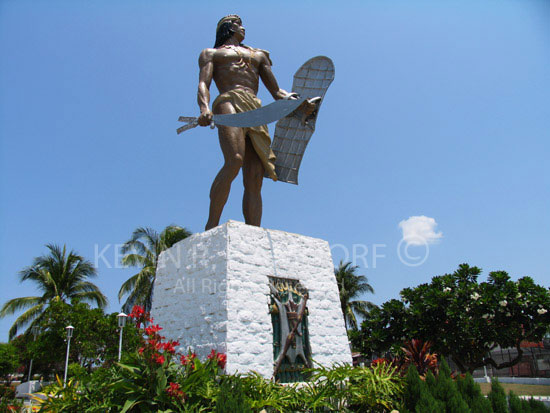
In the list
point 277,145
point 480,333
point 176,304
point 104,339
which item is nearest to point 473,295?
point 480,333

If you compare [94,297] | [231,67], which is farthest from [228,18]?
[94,297]

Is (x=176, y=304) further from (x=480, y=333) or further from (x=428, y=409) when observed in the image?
(x=480, y=333)

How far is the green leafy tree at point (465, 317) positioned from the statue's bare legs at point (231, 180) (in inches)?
315

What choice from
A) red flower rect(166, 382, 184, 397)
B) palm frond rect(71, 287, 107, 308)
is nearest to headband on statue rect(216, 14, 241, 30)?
red flower rect(166, 382, 184, 397)

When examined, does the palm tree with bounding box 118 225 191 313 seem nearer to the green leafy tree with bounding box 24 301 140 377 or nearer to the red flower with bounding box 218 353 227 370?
the green leafy tree with bounding box 24 301 140 377

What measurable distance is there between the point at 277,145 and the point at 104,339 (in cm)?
1413

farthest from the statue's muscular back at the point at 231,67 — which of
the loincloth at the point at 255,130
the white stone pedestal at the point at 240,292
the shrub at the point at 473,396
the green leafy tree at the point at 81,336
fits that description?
the green leafy tree at the point at 81,336

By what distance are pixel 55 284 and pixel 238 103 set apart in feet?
63.2

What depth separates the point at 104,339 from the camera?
16.4 meters

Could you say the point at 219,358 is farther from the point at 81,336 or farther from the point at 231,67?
the point at 81,336

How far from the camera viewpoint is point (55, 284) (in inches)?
805

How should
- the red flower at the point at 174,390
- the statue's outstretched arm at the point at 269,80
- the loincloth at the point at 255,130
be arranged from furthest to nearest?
the statue's outstretched arm at the point at 269,80, the loincloth at the point at 255,130, the red flower at the point at 174,390

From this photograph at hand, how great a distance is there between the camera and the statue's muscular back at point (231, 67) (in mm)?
5672

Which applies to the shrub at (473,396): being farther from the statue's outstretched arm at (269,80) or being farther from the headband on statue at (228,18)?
the headband on statue at (228,18)
